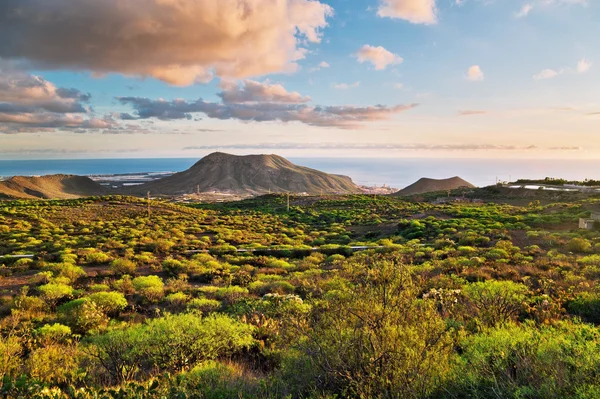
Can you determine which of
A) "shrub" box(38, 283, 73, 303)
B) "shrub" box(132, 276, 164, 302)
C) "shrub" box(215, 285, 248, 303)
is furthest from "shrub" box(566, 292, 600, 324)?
"shrub" box(38, 283, 73, 303)

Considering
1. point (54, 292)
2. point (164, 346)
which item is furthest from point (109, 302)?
point (164, 346)

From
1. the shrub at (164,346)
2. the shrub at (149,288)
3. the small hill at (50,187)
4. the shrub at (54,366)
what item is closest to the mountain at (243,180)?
the small hill at (50,187)

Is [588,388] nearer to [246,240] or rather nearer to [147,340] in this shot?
[147,340]

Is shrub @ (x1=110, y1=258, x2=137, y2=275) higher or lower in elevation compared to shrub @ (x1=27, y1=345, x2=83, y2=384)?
lower

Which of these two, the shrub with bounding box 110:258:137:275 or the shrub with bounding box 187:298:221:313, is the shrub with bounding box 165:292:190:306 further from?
the shrub with bounding box 110:258:137:275

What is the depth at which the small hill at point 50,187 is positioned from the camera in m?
121

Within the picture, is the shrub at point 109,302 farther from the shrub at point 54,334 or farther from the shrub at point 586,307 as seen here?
the shrub at point 586,307

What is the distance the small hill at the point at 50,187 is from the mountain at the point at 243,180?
16.9 metres

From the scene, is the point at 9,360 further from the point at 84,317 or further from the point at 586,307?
the point at 586,307

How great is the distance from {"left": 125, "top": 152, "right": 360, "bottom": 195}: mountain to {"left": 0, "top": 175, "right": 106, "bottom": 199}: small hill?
667 inches

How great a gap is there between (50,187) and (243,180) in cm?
8023

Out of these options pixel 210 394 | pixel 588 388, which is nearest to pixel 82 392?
pixel 210 394

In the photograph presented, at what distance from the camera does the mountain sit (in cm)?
16000

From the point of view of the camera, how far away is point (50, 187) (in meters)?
136
